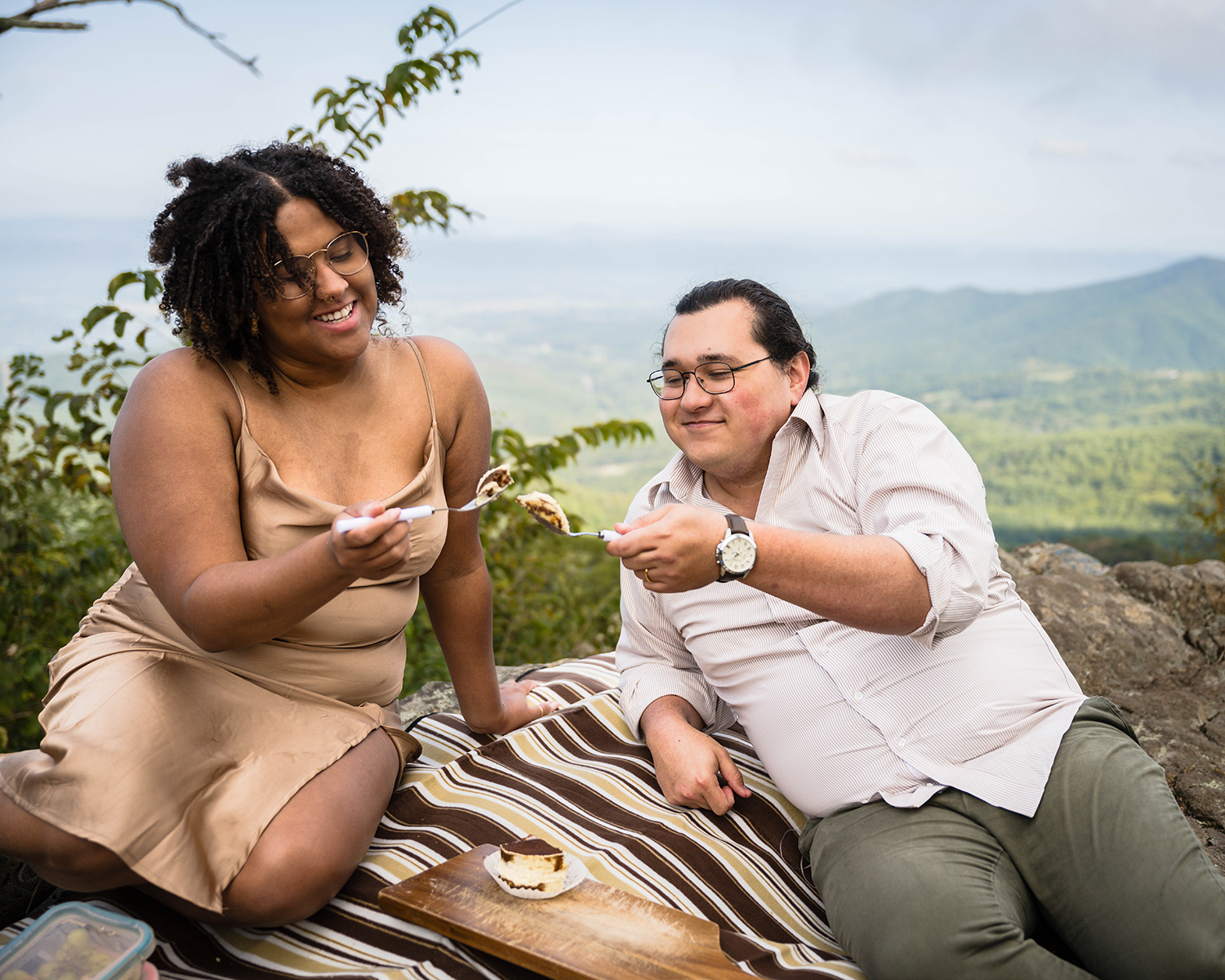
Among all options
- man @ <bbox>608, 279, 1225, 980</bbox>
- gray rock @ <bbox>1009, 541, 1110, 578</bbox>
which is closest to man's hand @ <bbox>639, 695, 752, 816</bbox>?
man @ <bbox>608, 279, 1225, 980</bbox>

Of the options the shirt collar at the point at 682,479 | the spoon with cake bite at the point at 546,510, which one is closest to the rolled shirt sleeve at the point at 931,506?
the shirt collar at the point at 682,479

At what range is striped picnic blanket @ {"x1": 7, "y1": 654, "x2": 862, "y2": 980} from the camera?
217cm

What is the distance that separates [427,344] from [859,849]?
1946 millimetres

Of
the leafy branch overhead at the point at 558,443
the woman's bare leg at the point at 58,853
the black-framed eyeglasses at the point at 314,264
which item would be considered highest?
the black-framed eyeglasses at the point at 314,264

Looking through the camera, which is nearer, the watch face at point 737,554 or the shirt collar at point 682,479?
the watch face at point 737,554

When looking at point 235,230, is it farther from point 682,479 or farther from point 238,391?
point 682,479

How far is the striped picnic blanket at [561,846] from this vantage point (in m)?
2.17

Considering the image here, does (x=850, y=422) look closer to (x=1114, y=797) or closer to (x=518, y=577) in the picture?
(x=1114, y=797)

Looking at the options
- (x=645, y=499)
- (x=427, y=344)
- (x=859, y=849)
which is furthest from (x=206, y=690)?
(x=859, y=849)

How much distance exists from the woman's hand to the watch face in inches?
28.4

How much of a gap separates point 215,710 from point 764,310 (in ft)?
6.38

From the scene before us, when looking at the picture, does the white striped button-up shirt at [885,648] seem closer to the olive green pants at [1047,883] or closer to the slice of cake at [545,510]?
the olive green pants at [1047,883]

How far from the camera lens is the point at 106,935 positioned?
2053 mm

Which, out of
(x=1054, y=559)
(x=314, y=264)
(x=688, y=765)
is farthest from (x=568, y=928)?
(x=1054, y=559)
